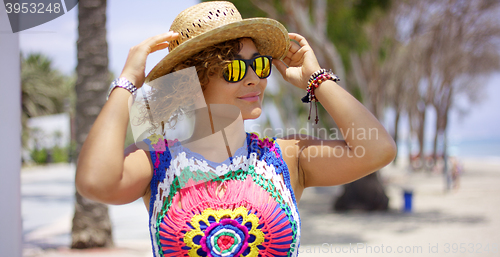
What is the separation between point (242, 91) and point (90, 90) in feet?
17.2

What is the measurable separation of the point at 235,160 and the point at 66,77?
4317cm

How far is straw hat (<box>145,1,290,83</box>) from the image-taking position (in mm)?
1646

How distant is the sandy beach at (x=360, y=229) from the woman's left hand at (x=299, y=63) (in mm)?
4920

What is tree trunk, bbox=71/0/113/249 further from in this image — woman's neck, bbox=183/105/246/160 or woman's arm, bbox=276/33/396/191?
woman's arm, bbox=276/33/396/191

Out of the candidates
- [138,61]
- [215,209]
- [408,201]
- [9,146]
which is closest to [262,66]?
[138,61]

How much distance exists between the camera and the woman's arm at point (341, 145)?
5.81ft

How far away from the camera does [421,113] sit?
92.8ft

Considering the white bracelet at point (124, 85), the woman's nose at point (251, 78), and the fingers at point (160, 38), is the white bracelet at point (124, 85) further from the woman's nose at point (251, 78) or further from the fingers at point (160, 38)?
the woman's nose at point (251, 78)

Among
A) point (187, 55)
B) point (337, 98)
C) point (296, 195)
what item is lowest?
point (296, 195)

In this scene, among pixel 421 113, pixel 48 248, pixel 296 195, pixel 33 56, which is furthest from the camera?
pixel 33 56

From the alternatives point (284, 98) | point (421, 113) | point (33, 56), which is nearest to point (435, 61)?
point (421, 113)

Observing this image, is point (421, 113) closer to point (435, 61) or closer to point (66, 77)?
point (435, 61)

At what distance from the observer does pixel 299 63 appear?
2061mm

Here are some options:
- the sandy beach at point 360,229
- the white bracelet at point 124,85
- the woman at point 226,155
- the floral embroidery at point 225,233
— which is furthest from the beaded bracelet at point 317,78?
the sandy beach at point 360,229
